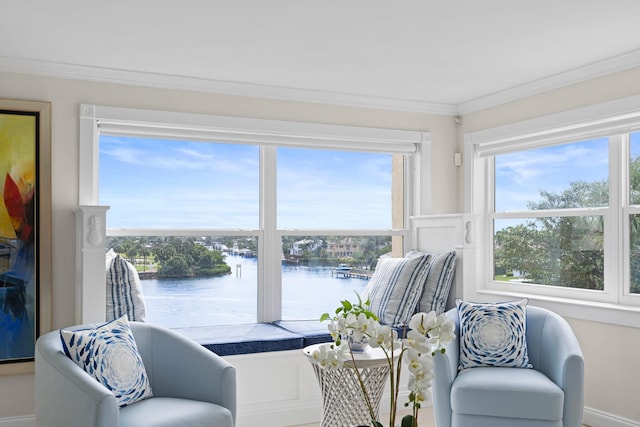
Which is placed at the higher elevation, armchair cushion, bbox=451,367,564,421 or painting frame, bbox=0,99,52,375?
painting frame, bbox=0,99,52,375

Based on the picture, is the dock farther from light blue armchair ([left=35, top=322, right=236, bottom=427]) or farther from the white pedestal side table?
light blue armchair ([left=35, top=322, right=236, bottom=427])

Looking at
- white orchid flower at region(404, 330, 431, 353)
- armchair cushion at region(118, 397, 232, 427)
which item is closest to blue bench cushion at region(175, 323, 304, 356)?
armchair cushion at region(118, 397, 232, 427)

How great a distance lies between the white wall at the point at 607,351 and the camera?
3.80 m

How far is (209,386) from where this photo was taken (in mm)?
3170

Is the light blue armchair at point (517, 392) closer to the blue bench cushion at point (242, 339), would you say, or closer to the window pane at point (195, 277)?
the blue bench cushion at point (242, 339)

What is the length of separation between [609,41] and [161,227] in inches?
118

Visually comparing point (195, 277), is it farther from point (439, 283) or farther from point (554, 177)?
point (554, 177)

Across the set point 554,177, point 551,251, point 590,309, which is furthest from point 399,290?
point 554,177

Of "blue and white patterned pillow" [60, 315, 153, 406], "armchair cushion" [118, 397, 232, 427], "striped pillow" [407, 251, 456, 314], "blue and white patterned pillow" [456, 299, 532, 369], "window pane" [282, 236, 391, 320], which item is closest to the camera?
"armchair cushion" [118, 397, 232, 427]

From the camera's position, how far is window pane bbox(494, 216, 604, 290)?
13.9 feet

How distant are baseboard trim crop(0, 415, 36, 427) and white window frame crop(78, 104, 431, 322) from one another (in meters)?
0.77

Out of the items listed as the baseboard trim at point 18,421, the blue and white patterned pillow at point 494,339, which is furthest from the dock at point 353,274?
the baseboard trim at point 18,421

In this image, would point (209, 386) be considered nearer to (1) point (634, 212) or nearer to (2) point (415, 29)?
(2) point (415, 29)

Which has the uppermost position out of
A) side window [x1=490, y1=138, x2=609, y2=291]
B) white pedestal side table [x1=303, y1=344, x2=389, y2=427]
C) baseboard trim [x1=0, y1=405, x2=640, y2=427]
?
side window [x1=490, y1=138, x2=609, y2=291]
